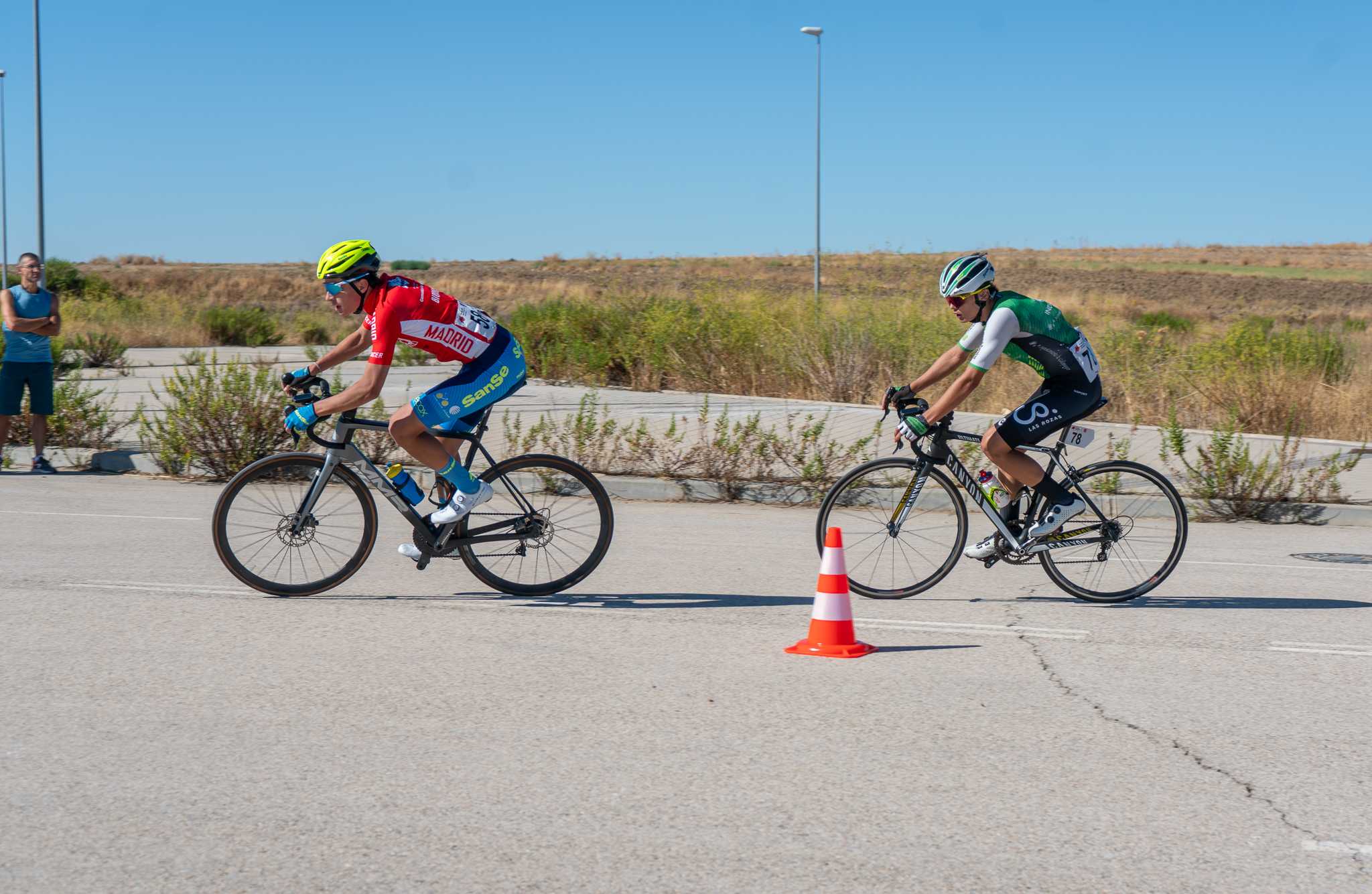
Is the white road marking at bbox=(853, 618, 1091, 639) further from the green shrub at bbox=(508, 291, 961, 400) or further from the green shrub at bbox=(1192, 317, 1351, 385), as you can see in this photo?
the green shrub at bbox=(508, 291, 961, 400)

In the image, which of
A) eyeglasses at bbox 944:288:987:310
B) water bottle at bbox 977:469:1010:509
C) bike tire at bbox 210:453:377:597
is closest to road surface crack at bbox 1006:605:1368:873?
water bottle at bbox 977:469:1010:509

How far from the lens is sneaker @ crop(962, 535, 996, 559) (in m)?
7.95

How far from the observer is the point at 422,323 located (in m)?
7.24

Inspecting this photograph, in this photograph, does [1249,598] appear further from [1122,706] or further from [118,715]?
[118,715]

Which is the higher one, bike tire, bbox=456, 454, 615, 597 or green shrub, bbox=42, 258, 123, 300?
green shrub, bbox=42, 258, 123, 300

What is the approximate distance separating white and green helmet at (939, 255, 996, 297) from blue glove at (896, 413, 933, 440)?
72 centimetres

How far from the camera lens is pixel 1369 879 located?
3.86 meters

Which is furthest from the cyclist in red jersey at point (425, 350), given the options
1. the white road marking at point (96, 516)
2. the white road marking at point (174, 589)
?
the white road marking at point (96, 516)

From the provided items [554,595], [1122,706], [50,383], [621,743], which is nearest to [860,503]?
[554,595]

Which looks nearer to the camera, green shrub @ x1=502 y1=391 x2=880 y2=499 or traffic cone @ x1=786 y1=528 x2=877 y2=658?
traffic cone @ x1=786 y1=528 x2=877 y2=658

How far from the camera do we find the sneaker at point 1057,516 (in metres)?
7.82

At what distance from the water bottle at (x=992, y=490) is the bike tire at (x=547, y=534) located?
2.14 m

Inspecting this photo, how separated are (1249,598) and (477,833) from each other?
18.1 ft

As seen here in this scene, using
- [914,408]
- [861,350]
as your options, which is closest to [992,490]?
[914,408]
